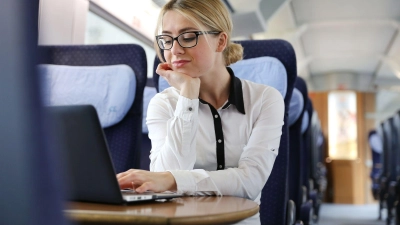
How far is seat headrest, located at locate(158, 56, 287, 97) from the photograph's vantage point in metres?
1.74

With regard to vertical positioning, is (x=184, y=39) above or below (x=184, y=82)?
above

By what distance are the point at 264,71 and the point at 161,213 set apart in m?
1.10

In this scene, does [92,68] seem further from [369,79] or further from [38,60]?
[369,79]

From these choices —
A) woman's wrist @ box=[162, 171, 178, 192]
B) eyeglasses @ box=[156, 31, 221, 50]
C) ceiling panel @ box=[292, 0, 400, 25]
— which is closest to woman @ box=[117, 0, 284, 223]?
eyeglasses @ box=[156, 31, 221, 50]

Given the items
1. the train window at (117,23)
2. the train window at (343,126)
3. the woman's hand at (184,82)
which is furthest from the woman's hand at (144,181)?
the train window at (343,126)

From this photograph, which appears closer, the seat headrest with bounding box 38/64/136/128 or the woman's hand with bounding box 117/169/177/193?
the woman's hand with bounding box 117/169/177/193

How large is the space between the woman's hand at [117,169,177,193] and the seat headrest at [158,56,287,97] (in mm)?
780

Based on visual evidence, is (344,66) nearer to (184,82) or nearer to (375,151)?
(375,151)

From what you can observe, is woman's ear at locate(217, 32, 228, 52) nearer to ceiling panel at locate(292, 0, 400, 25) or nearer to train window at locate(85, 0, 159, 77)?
train window at locate(85, 0, 159, 77)

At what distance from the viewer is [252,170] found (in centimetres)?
129

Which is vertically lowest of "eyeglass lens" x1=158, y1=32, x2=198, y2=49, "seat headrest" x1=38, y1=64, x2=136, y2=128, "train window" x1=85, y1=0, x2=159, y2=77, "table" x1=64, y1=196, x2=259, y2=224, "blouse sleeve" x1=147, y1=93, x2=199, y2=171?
"table" x1=64, y1=196, x2=259, y2=224

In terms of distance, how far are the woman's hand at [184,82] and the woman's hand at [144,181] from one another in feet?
1.11

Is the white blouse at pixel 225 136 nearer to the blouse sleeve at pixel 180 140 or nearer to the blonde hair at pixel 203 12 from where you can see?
the blouse sleeve at pixel 180 140

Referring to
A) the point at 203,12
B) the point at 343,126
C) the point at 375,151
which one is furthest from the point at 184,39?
the point at 343,126
